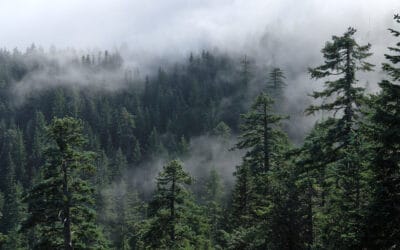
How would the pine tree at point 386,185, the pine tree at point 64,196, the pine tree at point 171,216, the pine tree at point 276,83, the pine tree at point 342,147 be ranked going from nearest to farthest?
1. the pine tree at point 386,185
2. the pine tree at point 342,147
3. the pine tree at point 64,196
4. the pine tree at point 171,216
5. the pine tree at point 276,83

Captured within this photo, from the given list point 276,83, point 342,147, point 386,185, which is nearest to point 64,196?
point 342,147

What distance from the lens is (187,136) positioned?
512 feet

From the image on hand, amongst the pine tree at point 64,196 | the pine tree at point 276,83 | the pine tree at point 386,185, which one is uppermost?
the pine tree at point 386,185

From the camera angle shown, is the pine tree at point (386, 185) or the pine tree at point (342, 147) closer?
the pine tree at point (386, 185)

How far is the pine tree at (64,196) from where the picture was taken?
22297mm

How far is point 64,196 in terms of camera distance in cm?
2222

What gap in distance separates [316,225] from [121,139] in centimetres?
14180

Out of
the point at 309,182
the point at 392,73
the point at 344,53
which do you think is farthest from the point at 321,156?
the point at 392,73

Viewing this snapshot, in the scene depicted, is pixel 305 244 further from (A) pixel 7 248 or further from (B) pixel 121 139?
(B) pixel 121 139

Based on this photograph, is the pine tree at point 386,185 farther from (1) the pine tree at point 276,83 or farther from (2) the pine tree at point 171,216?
(1) the pine tree at point 276,83

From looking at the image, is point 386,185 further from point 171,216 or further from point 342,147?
point 171,216

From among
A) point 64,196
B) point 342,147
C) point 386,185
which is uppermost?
point 386,185

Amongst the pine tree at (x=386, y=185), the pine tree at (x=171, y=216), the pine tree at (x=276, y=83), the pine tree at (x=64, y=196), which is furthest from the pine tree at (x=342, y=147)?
the pine tree at (x=276, y=83)

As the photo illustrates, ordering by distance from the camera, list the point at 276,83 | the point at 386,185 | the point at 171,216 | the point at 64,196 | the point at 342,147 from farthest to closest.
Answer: the point at 276,83, the point at 171,216, the point at 64,196, the point at 342,147, the point at 386,185
